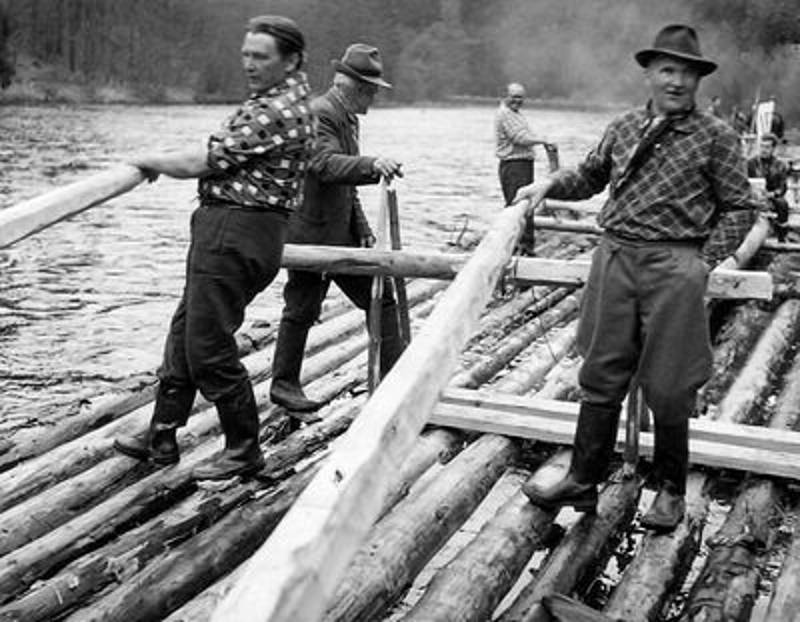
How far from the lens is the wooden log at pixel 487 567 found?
124 inches

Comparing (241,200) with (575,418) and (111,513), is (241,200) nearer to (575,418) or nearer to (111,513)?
(111,513)

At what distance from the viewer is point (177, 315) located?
4109 mm

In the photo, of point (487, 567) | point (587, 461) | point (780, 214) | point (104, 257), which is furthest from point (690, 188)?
point (104, 257)

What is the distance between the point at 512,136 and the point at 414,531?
293 inches

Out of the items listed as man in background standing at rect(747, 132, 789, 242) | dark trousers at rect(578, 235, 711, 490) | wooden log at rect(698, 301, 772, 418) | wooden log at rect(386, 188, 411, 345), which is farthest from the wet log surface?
man in background standing at rect(747, 132, 789, 242)

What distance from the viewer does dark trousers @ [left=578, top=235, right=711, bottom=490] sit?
11.4 feet

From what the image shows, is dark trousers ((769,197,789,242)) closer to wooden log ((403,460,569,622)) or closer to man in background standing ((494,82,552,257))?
man in background standing ((494,82,552,257))

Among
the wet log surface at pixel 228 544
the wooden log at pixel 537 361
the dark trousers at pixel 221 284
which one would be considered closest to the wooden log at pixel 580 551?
the wet log surface at pixel 228 544

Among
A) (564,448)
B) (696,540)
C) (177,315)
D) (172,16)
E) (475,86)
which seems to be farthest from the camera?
(475,86)

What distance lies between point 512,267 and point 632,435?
786mm

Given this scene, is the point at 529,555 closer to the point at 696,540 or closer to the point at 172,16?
the point at 696,540

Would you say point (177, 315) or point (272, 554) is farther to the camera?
point (177, 315)

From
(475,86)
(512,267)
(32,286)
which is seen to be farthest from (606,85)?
(512,267)

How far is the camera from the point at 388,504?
3.94 m
